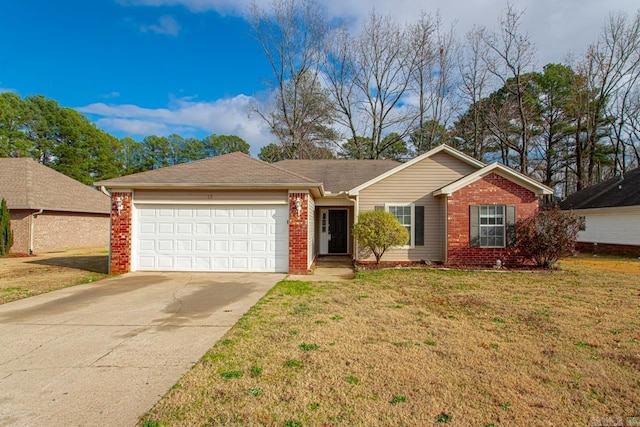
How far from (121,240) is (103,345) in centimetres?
662

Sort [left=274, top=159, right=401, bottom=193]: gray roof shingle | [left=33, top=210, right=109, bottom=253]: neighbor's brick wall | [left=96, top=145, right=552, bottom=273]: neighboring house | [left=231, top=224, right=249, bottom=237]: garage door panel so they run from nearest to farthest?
1. [left=96, top=145, right=552, bottom=273]: neighboring house
2. [left=231, top=224, right=249, bottom=237]: garage door panel
3. [left=274, top=159, right=401, bottom=193]: gray roof shingle
4. [left=33, top=210, right=109, bottom=253]: neighbor's brick wall

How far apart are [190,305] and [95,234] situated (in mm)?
18766

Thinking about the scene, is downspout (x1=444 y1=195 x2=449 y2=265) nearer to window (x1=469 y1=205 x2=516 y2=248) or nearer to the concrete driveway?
window (x1=469 y1=205 x2=516 y2=248)

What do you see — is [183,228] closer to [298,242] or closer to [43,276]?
[298,242]

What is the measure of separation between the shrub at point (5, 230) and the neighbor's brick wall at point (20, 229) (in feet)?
1.27

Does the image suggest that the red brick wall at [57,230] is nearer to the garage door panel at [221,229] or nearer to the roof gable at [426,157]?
the garage door panel at [221,229]

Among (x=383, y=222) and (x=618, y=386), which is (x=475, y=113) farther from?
(x=618, y=386)

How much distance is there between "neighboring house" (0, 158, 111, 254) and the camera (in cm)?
1666

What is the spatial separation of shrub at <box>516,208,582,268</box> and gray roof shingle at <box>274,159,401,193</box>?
653 centimetres

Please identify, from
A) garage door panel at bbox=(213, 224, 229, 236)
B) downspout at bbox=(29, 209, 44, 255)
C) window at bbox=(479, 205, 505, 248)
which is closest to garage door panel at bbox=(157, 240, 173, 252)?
garage door panel at bbox=(213, 224, 229, 236)

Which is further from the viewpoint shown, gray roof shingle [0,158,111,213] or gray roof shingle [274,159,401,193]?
gray roof shingle [0,158,111,213]

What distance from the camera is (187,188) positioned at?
1038 cm

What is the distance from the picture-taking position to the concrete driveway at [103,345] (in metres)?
3.01

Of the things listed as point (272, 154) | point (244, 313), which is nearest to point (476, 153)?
point (272, 154)
